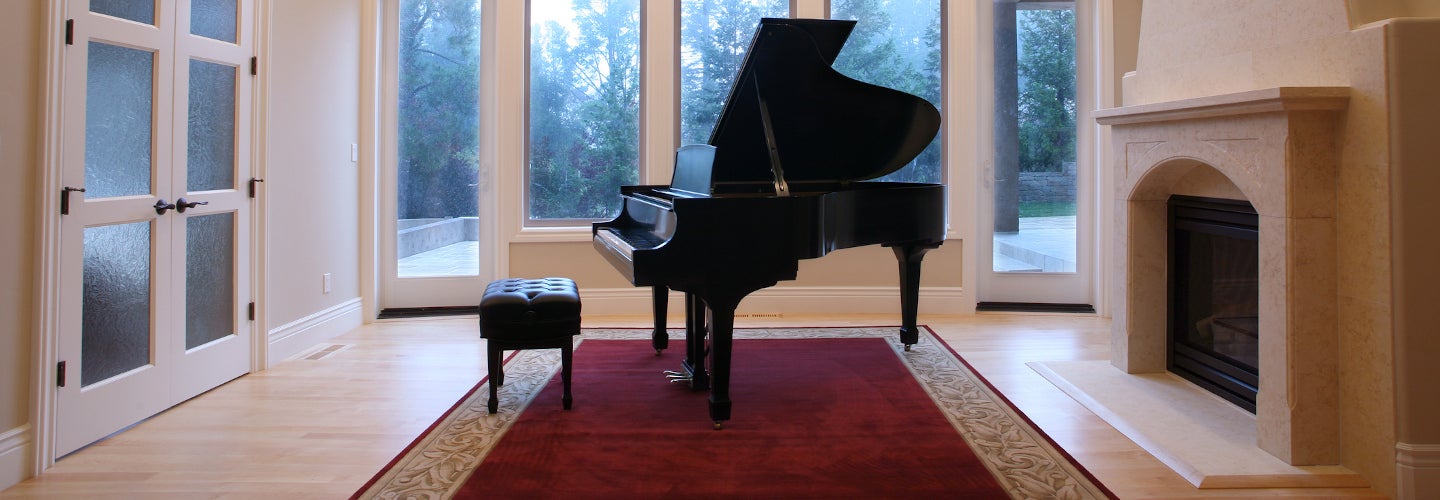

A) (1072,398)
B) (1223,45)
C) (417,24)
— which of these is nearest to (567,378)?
(1072,398)

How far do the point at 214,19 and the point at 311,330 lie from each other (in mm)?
1643

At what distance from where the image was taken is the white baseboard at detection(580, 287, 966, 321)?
5.54 meters

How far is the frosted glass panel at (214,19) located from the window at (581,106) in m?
1.98

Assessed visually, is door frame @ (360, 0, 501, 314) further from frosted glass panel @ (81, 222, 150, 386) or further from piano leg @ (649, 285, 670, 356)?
frosted glass panel @ (81, 222, 150, 386)

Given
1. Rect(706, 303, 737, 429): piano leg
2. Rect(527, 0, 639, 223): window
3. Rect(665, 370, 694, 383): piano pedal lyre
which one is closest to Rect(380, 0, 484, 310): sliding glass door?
Rect(527, 0, 639, 223): window

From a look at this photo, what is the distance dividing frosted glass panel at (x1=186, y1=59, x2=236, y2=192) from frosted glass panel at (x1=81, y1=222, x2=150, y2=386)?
411mm

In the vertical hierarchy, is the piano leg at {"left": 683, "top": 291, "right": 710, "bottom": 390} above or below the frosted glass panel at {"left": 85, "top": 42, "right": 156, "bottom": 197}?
below

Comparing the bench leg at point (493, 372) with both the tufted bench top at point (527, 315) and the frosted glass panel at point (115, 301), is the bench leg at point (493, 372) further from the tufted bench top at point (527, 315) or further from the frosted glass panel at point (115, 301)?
the frosted glass panel at point (115, 301)

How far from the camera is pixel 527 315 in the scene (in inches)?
123

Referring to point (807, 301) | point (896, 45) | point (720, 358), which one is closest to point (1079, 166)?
point (896, 45)

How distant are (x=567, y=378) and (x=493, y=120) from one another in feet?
8.78

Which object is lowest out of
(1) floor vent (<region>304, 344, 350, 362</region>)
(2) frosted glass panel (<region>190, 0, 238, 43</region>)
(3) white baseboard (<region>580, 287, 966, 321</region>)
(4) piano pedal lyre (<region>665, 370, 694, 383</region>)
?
(4) piano pedal lyre (<region>665, 370, 694, 383</region>)

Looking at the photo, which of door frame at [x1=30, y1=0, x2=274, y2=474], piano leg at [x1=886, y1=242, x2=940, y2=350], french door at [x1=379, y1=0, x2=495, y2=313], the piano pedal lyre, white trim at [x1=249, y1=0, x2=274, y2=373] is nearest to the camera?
door frame at [x1=30, y1=0, x2=274, y2=474]

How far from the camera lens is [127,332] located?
10.3 feet
